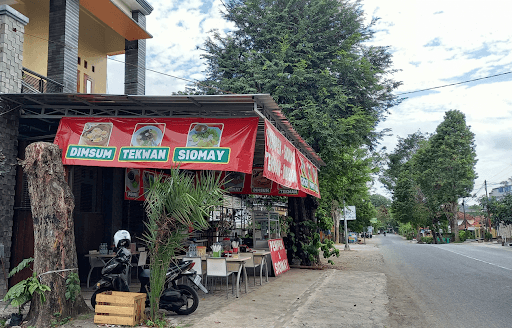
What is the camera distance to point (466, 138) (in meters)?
46.2

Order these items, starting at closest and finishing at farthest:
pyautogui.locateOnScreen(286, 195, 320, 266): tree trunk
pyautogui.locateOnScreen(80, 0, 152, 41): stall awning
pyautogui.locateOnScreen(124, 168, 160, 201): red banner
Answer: pyautogui.locateOnScreen(124, 168, 160, 201): red banner → pyautogui.locateOnScreen(80, 0, 152, 41): stall awning → pyautogui.locateOnScreen(286, 195, 320, 266): tree trunk

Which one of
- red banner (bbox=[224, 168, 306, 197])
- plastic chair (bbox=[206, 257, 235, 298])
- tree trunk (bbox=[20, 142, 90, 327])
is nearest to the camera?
tree trunk (bbox=[20, 142, 90, 327])

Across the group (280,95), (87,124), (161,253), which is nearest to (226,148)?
(161,253)

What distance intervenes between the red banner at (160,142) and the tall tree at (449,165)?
138ft

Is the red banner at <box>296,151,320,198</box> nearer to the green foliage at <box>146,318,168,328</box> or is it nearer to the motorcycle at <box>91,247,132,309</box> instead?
the motorcycle at <box>91,247,132,309</box>

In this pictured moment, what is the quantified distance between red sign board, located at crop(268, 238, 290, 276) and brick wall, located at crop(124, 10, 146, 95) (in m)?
8.65

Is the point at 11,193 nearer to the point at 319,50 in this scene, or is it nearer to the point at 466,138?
the point at 319,50

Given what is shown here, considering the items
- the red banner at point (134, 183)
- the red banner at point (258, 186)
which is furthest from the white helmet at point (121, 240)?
the red banner at point (258, 186)

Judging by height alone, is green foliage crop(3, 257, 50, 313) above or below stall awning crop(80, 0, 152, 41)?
below

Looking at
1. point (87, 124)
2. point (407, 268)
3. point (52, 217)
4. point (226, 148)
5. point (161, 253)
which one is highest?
point (87, 124)

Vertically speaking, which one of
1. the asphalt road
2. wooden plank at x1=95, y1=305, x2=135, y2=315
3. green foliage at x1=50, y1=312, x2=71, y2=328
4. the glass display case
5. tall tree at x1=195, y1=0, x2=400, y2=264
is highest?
tall tree at x1=195, y1=0, x2=400, y2=264

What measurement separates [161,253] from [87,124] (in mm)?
4029

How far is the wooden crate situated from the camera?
20.7 feet

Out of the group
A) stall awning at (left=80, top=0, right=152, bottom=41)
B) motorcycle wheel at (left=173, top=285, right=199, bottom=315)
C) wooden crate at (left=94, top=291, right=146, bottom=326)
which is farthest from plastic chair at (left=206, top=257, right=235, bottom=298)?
stall awning at (left=80, top=0, right=152, bottom=41)
